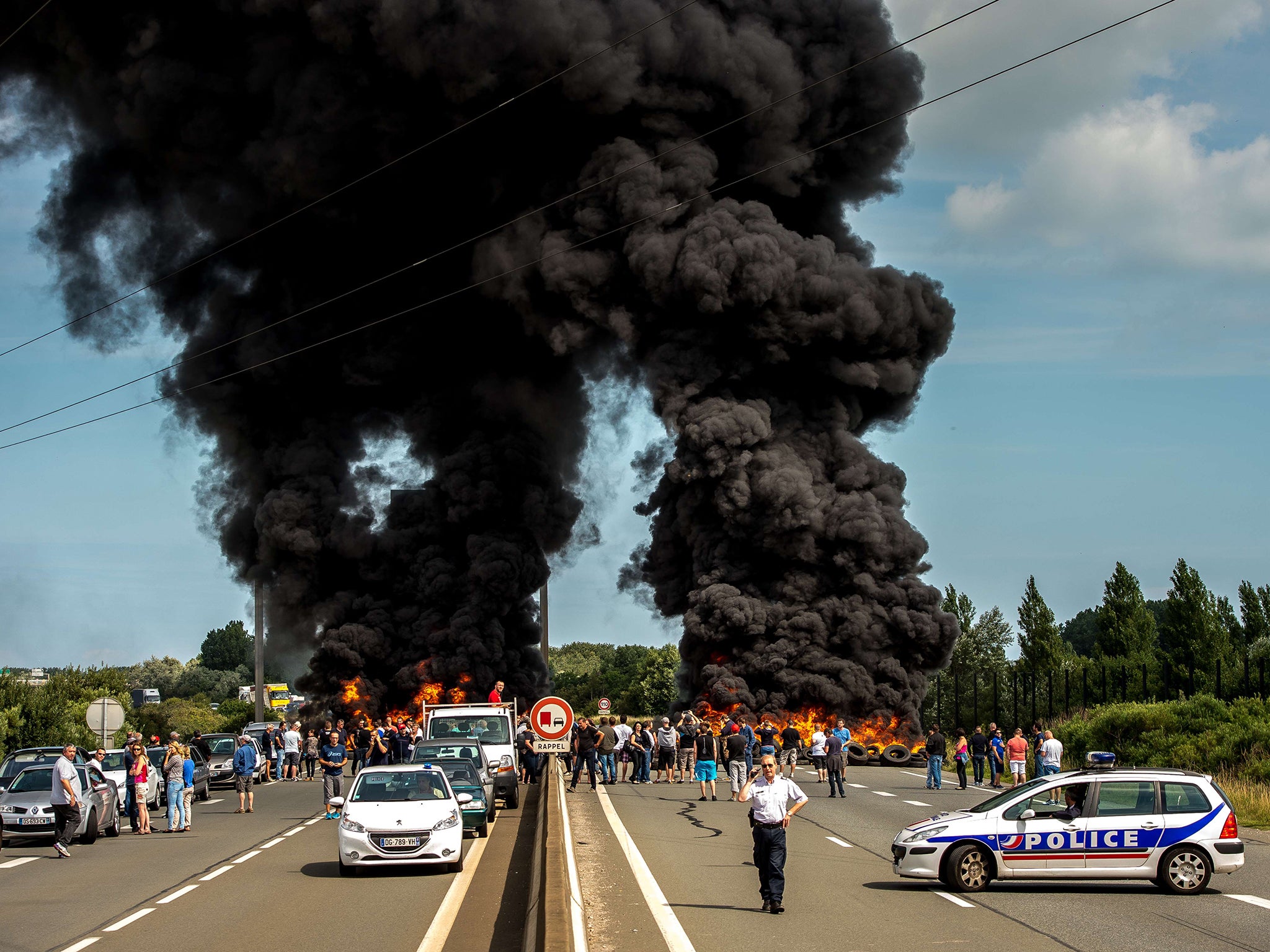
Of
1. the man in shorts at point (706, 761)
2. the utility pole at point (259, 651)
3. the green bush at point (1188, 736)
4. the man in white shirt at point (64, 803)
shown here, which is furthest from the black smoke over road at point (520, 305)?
the man in white shirt at point (64, 803)

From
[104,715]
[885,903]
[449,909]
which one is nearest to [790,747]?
[104,715]

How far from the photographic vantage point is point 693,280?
40719 millimetres

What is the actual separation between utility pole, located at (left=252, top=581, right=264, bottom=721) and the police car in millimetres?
36392

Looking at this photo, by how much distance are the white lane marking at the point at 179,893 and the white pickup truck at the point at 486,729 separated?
34.8 ft

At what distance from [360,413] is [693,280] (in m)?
19.7

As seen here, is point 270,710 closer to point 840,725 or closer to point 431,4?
point 431,4

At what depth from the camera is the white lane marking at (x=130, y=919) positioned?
10.5 meters

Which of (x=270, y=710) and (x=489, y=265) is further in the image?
(x=270, y=710)

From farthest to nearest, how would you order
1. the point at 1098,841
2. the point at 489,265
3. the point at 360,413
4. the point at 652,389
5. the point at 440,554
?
the point at 360,413
the point at 440,554
the point at 489,265
the point at 652,389
the point at 1098,841

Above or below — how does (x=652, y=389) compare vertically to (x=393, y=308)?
below

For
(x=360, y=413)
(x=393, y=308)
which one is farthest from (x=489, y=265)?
(x=360, y=413)

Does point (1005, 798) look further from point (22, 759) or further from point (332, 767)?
point (22, 759)

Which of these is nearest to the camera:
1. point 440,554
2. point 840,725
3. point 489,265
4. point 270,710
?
point 840,725

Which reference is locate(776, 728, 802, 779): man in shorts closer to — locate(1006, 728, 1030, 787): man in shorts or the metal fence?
locate(1006, 728, 1030, 787): man in shorts
